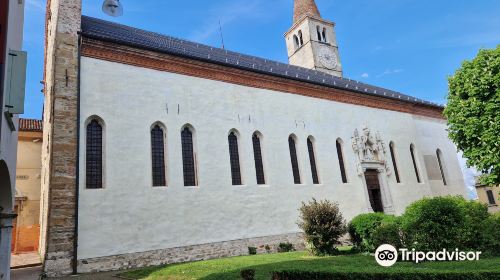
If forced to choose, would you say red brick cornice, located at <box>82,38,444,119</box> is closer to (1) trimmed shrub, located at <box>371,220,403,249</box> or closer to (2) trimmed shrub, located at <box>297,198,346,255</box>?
(2) trimmed shrub, located at <box>297,198,346,255</box>

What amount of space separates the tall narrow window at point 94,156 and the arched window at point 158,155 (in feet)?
6.85

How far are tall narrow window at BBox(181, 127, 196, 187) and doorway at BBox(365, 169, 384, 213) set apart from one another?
11540 millimetres

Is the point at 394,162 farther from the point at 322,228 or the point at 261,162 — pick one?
the point at 322,228

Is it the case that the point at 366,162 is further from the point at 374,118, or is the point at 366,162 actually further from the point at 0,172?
the point at 0,172

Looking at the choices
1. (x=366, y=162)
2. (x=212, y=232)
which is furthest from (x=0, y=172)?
(x=366, y=162)

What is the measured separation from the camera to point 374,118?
76.2ft

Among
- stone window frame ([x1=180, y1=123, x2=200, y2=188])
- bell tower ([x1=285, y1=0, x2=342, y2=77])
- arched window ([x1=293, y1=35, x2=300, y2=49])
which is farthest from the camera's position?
arched window ([x1=293, y1=35, x2=300, y2=49])

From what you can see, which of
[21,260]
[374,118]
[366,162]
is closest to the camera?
[21,260]

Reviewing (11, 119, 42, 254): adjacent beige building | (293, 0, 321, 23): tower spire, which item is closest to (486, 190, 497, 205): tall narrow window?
(293, 0, 321, 23): tower spire

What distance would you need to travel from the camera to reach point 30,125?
24094mm

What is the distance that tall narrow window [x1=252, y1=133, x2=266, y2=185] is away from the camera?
1717 centimetres

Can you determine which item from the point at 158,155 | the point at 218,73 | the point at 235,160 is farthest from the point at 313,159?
the point at 158,155

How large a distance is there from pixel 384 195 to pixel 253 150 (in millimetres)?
9851

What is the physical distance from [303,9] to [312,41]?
4.50 metres
